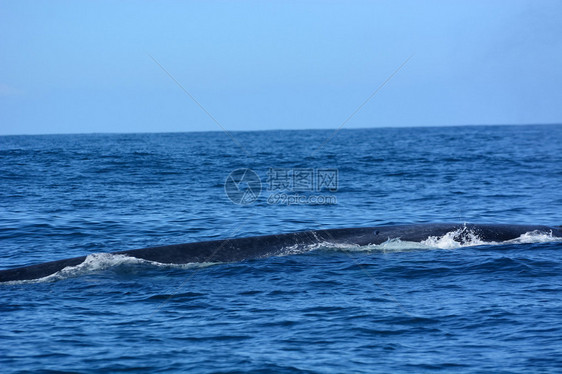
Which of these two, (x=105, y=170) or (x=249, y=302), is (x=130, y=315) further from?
(x=105, y=170)

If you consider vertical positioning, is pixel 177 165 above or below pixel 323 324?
above

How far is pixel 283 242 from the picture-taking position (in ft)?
58.1

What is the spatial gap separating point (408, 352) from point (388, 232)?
8.37 meters

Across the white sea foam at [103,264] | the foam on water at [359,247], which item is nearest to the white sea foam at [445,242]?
the foam on water at [359,247]

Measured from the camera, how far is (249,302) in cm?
1317

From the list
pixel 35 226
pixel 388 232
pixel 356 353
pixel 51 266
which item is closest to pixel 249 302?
pixel 356 353

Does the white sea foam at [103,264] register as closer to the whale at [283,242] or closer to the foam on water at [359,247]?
the foam on water at [359,247]

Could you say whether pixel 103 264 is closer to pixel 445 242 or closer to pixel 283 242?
pixel 283 242

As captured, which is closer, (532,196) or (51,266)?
(51,266)

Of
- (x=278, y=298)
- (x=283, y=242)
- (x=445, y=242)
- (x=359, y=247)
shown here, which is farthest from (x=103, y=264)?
(x=445, y=242)

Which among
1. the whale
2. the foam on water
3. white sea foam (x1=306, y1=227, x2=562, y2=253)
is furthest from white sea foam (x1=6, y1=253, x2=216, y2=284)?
white sea foam (x1=306, y1=227, x2=562, y2=253)

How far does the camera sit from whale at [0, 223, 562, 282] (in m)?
15.6

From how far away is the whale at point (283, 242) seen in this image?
51.3ft

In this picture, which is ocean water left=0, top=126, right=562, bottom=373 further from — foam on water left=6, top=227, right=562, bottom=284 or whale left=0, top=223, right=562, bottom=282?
whale left=0, top=223, right=562, bottom=282
